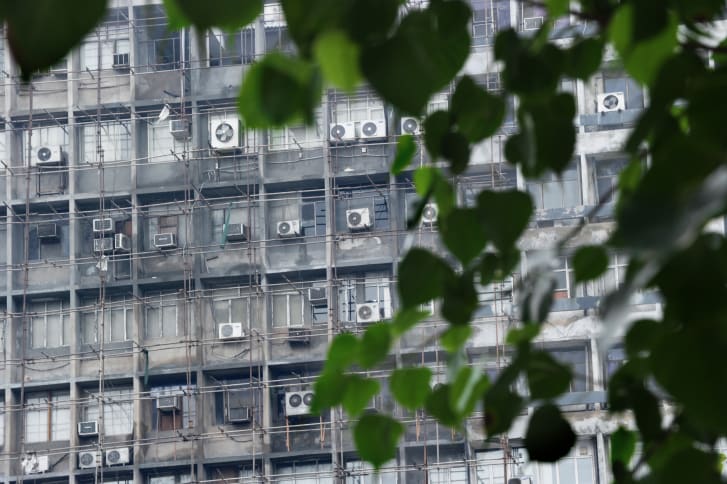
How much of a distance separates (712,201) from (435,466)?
9.14 m

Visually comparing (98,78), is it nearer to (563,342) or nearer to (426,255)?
(563,342)

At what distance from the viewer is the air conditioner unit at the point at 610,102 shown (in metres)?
9.67

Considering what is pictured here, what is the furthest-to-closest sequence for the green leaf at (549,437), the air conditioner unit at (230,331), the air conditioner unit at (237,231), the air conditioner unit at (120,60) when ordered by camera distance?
the air conditioner unit at (120,60) < the air conditioner unit at (237,231) < the air conditioner unit at (230,331) < the green leaf at (549,437)

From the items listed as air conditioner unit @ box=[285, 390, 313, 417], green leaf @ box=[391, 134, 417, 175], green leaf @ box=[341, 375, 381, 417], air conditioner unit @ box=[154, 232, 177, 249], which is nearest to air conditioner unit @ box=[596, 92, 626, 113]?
air conditioner unit @ box=[285, 390, 313, 417]

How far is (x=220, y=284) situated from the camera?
10117mm

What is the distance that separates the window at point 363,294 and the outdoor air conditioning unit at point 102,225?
1720mm

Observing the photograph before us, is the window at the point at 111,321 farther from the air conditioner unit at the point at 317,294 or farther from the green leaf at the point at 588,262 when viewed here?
the green leaf at the point at 588,262

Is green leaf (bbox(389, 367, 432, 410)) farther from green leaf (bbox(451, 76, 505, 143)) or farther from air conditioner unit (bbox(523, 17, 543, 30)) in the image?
air conditioner unit (bbox(523, 17, 543, 30))

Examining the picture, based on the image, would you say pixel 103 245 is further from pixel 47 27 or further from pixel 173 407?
pixel 47 27

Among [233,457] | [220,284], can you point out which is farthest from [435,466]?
[220,284]

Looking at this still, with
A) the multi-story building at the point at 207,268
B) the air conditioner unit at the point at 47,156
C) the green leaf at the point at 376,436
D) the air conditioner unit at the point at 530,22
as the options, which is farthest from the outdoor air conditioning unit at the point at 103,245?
the green leaf at the point at 376,436

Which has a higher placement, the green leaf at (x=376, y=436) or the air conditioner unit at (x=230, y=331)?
the air conditioner unit at (x=230, y=331)

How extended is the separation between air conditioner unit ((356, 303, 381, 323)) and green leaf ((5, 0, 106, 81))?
9.28 meters

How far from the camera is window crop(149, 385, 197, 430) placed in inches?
384
